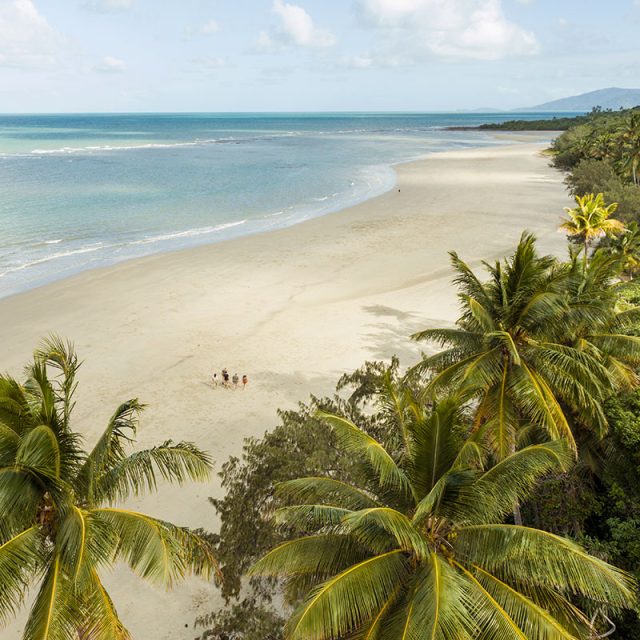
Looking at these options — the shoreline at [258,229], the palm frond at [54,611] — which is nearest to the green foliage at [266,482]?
the palm frond at [54,611]

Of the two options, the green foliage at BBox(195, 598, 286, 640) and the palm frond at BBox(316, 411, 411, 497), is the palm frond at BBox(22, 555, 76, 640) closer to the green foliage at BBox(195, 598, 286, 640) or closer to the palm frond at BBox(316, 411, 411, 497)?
the green foliage at BBox(195, 598, 286, 640)

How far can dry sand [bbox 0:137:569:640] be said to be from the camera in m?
17.8

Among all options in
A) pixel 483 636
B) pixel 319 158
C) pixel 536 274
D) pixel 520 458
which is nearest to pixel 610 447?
pixel 536 274

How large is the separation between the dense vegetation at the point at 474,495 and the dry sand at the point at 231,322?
167 inches

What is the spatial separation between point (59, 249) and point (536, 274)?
39776 millimetres

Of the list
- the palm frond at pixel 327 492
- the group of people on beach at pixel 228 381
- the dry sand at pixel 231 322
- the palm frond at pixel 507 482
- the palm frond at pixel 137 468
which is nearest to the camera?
the palm frond at pixel 507 482

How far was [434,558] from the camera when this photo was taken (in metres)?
7.08

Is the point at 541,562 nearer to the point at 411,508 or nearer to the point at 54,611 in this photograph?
the point at 411,508

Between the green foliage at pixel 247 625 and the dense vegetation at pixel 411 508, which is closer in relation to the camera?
the dense vegetation at pixel 411 508

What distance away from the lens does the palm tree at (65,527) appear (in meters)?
6.77

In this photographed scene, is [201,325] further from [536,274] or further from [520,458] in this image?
[520,458]

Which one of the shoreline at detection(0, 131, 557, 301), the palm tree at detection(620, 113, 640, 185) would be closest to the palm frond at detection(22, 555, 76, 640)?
the shoreline at detection(0, 131, 557, 301)

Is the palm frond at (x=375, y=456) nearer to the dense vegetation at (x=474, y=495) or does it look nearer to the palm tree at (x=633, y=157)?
the dense vegetation at (x=474, y=495)

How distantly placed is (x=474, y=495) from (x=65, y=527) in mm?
5679
